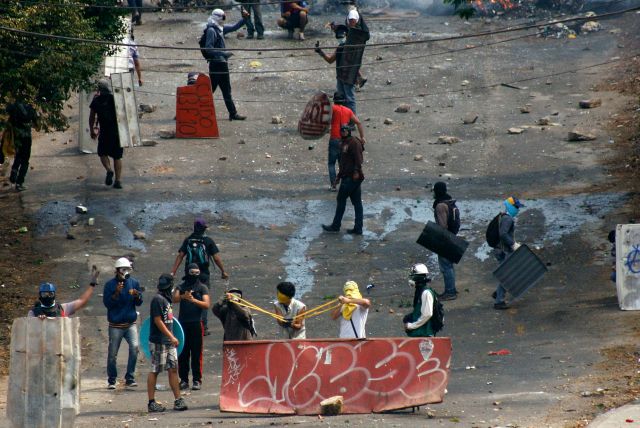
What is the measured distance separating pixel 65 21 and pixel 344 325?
7.11m

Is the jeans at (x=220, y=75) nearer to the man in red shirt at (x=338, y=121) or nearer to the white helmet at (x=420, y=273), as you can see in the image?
the man in red shirt at (x=338, y=121)

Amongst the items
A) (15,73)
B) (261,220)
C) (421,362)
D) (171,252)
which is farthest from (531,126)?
(421,362)

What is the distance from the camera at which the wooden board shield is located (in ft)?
47.3

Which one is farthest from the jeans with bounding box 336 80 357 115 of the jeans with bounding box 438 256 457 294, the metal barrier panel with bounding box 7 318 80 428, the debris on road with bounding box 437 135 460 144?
the metal barrier panel with bounding box 7 318 80 428

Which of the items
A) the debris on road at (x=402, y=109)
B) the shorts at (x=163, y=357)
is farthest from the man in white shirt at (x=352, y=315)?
the debris on road at (x=402, y=109)

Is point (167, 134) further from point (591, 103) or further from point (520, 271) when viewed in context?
point (520, 271)

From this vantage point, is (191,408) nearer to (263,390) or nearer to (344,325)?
(263,390)

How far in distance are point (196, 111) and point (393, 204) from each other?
447cm

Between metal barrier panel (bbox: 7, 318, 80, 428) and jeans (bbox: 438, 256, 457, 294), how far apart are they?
6218 mm

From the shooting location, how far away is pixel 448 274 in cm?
1470

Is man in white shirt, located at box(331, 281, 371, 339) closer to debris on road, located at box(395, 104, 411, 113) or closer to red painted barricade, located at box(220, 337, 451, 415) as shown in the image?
red painted barricade, located at box(220, 337, 451, 415)

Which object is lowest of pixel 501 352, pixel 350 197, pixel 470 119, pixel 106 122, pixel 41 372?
pixel 501 352

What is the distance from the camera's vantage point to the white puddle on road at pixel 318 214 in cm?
1675

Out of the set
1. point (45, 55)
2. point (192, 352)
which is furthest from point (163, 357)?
point (45, 55)
